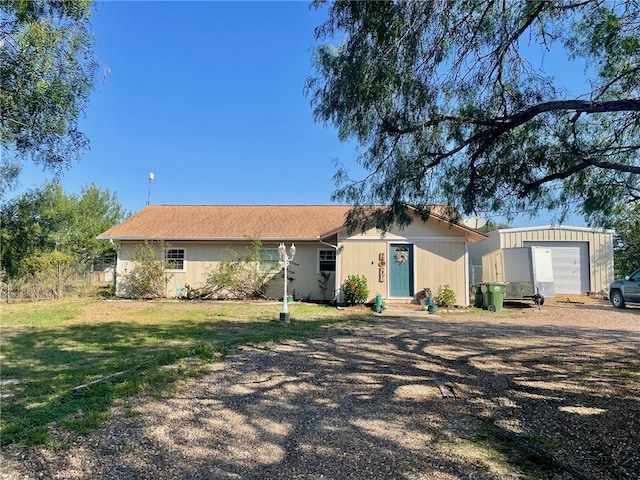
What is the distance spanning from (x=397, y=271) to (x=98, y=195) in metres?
26.7

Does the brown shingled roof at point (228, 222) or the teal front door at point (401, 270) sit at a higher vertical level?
the brown shingled roof at point (228, 222)

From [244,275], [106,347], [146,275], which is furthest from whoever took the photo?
[146,275]

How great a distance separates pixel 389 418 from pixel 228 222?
15370mm

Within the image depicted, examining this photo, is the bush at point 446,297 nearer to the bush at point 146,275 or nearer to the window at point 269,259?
the window at point 269,259

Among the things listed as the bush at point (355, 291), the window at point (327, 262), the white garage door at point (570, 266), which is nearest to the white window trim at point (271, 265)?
the window at point (327, 262)

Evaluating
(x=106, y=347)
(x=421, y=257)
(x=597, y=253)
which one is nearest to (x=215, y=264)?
(x=421, y=257)

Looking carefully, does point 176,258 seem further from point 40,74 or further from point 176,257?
point 40,74

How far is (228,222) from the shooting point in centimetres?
1861

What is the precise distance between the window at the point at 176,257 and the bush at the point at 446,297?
1047cm

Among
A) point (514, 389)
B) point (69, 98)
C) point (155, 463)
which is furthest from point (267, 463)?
point (69, 98)

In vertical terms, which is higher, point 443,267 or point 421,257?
Answer: point 421,257

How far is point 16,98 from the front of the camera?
16.9ft

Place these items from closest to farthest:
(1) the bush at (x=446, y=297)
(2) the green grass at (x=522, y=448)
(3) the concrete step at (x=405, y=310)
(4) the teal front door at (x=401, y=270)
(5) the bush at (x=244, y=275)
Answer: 1. (2) the green grass at (x=522, y=448)
2. (3) the concrete step at (x=405, y=310)
3. (1) the bush at (x=446, y=297)
4. (4) the teal front door at (x=401, y=270)
5. (5) the bush at (x=244, y=275)

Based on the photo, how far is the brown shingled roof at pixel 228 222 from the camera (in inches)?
673
